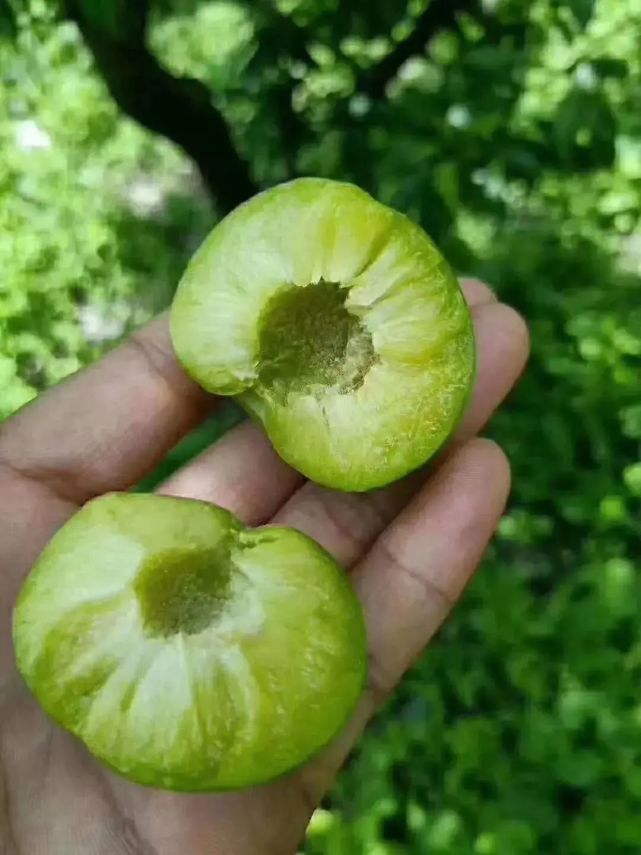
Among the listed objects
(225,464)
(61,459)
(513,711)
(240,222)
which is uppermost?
(240,222)

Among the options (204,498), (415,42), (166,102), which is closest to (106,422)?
(204,498)

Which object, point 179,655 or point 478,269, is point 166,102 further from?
point 179,655

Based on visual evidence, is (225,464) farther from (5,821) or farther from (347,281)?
(5,821)

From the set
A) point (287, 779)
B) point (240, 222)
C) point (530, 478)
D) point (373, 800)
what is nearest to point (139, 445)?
point (240, 222)

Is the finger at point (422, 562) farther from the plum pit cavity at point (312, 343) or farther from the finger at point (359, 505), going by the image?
the plum pit cavity at point (312, 343)

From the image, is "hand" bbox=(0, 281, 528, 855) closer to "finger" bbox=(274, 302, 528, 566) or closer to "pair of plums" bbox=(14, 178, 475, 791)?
"finger" bbox=(274, 302, 528, 566)
